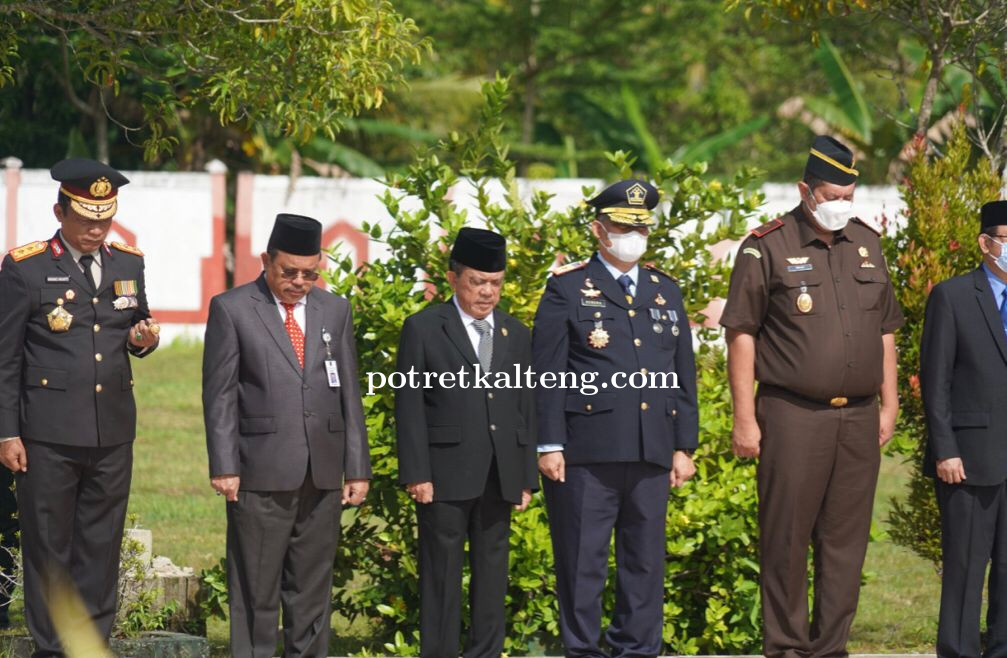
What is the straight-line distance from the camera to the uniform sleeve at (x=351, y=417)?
5.97 metres

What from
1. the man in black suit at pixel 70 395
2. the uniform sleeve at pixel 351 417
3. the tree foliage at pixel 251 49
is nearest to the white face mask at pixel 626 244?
the uniform sleeve at pixel 351 417

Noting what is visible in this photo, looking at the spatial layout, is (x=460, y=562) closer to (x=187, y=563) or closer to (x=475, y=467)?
(x=475, y=467)

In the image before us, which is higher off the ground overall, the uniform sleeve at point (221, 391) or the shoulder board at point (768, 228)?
the shoulder board at point (768, 228)

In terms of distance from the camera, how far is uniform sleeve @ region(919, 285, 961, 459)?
6.05 meters

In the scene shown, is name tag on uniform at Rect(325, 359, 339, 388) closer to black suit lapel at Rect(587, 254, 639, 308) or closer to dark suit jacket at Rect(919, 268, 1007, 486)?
black suit lapel at Rect(587, 254, 639, 308)

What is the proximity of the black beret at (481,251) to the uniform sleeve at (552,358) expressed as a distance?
292 mm

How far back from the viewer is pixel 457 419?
6004mm

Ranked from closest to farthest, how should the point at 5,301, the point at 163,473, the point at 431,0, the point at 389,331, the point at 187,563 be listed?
→ the point at 5,301 < the point at 389,331 < the point at 187,563 < the point at 163,473 < the point at 431,0

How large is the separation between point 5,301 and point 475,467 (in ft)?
6.59

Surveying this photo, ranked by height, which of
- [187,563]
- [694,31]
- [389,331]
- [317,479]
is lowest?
[187,563]

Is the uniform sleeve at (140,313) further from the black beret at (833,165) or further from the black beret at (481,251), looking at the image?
the black beret at (833,165)

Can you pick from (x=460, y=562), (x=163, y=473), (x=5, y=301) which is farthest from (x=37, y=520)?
(x=163, y=473)

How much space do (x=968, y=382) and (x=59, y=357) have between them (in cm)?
377

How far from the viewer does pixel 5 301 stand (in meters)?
5.83
